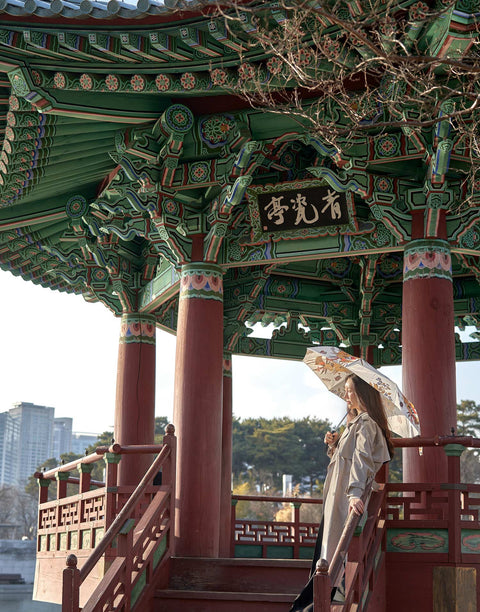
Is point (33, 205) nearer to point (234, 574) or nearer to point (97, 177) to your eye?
point (97, 177)

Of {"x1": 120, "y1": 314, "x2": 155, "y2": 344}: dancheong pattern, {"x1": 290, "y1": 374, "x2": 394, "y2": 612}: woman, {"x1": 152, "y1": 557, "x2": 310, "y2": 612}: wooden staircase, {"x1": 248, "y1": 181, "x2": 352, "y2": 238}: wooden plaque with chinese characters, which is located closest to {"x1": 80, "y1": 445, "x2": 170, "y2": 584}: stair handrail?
{"x1": 152, "y1": 557, "x2": 310, "y2": 612}: wooden staircase

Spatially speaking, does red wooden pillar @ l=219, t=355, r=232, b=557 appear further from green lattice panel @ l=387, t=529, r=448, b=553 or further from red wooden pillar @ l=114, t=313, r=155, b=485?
green lattice panel @ l=387, t=529, r=448, b=553

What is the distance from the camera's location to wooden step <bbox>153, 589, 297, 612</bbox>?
6750mm

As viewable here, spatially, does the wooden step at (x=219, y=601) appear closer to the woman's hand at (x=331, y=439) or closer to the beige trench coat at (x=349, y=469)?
the beige trench coat at (x=349, y=469)

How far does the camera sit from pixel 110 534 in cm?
643

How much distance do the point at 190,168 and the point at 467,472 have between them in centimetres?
2837

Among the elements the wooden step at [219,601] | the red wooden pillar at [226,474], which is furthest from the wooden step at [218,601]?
the red wooden pillar at [226,474]

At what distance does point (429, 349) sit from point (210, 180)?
2987 millimetres

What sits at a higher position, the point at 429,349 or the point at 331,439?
the point at 429,349

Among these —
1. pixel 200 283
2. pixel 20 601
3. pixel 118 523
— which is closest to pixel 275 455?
pixel 20 601

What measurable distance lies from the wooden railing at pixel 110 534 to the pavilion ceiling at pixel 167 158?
2.96m

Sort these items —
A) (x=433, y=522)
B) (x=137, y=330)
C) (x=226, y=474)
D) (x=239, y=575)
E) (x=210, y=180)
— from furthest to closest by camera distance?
(x=137, y=330) < (x=226, y=474) < (x=210, y=180) < (x=239, y=575) < (x=433, y=522)

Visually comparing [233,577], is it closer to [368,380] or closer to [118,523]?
[118,523]

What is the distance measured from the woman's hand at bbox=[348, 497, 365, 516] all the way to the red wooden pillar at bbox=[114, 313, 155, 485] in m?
6.17
